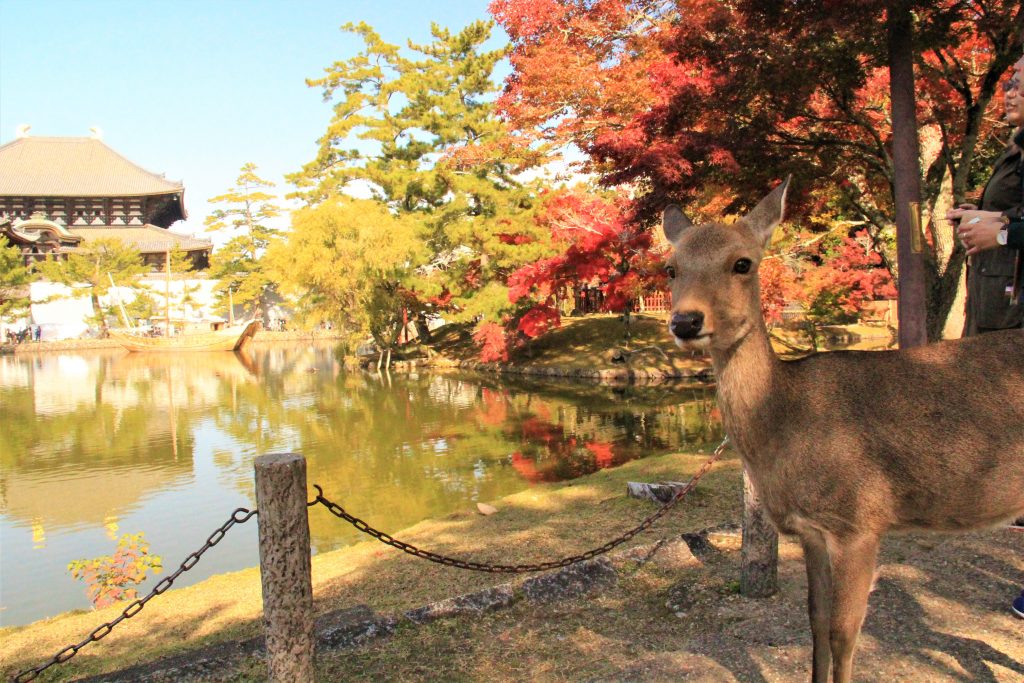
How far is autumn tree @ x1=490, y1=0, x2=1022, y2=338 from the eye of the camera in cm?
611

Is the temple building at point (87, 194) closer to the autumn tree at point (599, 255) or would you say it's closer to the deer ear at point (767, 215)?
the autumn tree at point (599, 255)

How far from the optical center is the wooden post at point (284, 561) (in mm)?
2691

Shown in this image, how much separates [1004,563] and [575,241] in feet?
48.5

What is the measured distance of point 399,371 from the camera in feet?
78.1

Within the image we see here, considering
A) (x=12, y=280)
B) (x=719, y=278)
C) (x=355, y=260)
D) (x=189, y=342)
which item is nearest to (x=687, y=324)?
(x=719, y=278)

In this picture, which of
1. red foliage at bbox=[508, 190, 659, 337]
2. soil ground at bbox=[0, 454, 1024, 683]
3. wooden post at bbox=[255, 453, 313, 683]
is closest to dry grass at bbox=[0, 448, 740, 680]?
soil ground at bbox=[0, 454, 1024, 683]

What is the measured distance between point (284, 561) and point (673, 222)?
1963mm

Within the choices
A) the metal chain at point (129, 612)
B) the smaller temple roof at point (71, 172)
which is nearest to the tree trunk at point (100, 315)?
the smaller temple roof at point (71, 172)

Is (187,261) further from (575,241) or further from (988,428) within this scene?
(988,428)

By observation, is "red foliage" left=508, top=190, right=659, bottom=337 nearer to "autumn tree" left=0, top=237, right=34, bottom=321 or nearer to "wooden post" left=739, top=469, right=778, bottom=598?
"wooden post" left=739, top=469, right=778, bottom=598

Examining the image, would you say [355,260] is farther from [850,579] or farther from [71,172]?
[71,172]

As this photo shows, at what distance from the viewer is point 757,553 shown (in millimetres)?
3754

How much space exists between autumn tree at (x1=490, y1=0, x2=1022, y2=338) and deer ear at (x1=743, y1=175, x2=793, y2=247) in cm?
395

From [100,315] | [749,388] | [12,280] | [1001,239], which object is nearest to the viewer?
[749,388]
